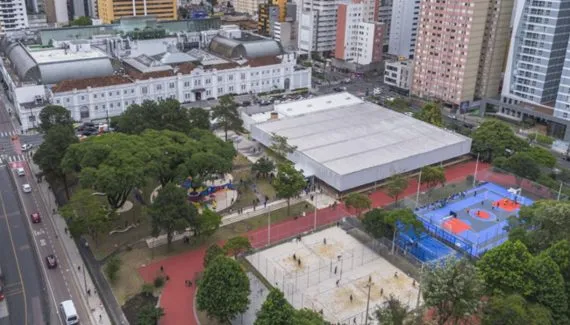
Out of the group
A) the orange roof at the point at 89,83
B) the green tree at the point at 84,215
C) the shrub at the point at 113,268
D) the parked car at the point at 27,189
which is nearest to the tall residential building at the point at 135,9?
the orange roof at the point at 89,83

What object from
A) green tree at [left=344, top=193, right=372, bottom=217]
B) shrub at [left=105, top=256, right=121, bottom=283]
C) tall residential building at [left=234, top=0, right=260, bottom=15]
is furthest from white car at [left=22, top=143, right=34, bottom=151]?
tall residential building at [left=234, top=0, right=260, bottom=15]

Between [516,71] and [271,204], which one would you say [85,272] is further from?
[516,71]

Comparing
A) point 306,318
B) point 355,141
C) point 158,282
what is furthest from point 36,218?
point 355,141

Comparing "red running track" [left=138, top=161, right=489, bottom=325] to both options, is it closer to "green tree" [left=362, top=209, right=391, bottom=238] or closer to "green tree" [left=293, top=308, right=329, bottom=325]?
"green tree" [left=362, top=209, right=391, bottom=238]

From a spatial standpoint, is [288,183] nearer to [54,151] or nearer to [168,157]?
[168,157]

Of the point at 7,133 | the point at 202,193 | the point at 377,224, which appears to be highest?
the point at 377,224

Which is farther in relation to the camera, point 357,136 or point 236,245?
point 357,136

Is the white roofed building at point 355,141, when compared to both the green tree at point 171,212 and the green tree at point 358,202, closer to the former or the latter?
the green tree at point 358,202
